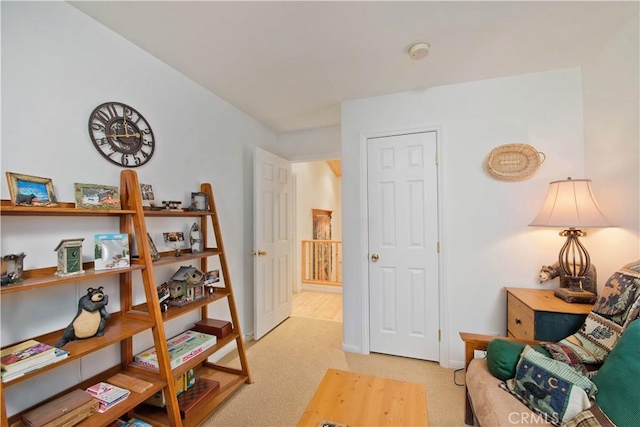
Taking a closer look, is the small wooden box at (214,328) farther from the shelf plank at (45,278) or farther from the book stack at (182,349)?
the shelf plank at (45,278)

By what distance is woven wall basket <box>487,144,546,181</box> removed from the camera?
2.10 m

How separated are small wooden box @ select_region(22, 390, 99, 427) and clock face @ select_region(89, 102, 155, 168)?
1262 mm

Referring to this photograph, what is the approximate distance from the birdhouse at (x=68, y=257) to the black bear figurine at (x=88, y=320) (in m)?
0.14

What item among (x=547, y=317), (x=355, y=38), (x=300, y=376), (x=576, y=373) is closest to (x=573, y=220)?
(x=547, y=317)

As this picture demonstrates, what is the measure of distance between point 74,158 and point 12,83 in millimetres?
382

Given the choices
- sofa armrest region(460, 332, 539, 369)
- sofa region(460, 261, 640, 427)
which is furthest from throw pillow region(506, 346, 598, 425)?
sofa armrest region(460, 332, 539, 369)

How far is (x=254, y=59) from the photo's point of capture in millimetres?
1925

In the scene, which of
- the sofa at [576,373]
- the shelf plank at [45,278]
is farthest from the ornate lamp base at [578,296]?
the shelf plank at [45,278]

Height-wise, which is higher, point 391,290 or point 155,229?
point 155,229

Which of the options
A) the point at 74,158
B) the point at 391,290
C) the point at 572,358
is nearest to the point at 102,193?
the point at 74,158

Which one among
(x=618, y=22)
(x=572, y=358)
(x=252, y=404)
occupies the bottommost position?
(x=252, y=404)

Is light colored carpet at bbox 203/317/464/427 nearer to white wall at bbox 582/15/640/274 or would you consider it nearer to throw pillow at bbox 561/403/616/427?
throw pillow at bbox 561/403/616/427

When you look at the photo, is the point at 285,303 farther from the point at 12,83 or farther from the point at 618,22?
the point at 618,22

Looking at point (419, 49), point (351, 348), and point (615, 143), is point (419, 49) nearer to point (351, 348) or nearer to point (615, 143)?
point (615, 143)
